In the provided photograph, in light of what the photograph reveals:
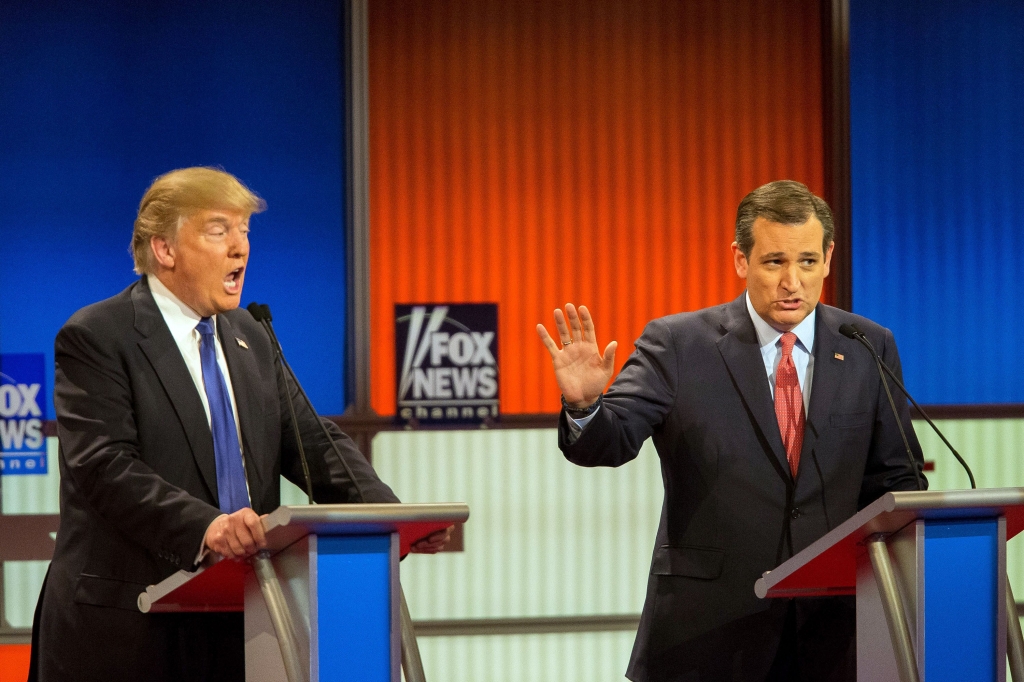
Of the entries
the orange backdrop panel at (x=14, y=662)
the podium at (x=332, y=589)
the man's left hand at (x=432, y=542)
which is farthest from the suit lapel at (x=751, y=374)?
the orange backdrop panel at (x=14, y=662)

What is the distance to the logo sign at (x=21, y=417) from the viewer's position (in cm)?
422

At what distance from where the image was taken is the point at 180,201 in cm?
216

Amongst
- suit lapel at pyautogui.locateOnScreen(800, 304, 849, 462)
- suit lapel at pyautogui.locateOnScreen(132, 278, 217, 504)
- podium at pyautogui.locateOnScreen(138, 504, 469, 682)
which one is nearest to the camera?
podium at pyautogui.locateOnScreen(138, 504, 469, 682)

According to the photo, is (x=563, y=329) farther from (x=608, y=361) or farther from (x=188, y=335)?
(x=188, y=335)

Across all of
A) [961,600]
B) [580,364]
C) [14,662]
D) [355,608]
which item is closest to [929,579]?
[961,600]

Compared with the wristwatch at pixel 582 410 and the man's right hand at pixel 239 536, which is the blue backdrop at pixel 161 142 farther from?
the man's right hand at pixel 239 536

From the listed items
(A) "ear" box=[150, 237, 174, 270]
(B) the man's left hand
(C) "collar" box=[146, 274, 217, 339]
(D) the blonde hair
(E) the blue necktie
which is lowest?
(B) the man's left hand

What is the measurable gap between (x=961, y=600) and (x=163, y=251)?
5.05ft

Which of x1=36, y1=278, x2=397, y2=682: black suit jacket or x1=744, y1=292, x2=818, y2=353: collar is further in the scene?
x1=744, y1=292, x2=818, y2=353: collar

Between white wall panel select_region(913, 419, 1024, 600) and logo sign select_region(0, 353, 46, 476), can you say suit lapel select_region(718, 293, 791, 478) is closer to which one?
white wall panel select_region(913, 419, 1024, 600)

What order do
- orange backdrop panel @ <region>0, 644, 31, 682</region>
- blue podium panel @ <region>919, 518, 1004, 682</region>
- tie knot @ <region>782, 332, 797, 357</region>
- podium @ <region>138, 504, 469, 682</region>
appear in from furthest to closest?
1. orange backdrop panel @ <region>0, 644, 31, 682</region>
2. tie knot @ <region>782, 332, 797, 357</region>
3. blue podium panel @ <region>919, 518, 1004, 682</region>
4. podium @ <region>138, 504, 469, 682</region>

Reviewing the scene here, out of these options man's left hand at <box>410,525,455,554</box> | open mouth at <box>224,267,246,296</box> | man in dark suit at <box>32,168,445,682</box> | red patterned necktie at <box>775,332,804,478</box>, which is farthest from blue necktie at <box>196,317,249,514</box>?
red patterned necktie at <box>775,332,804,478</box>

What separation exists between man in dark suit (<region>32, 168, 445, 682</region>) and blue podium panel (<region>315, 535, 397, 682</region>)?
280 mm

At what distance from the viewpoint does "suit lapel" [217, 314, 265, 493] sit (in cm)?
211
